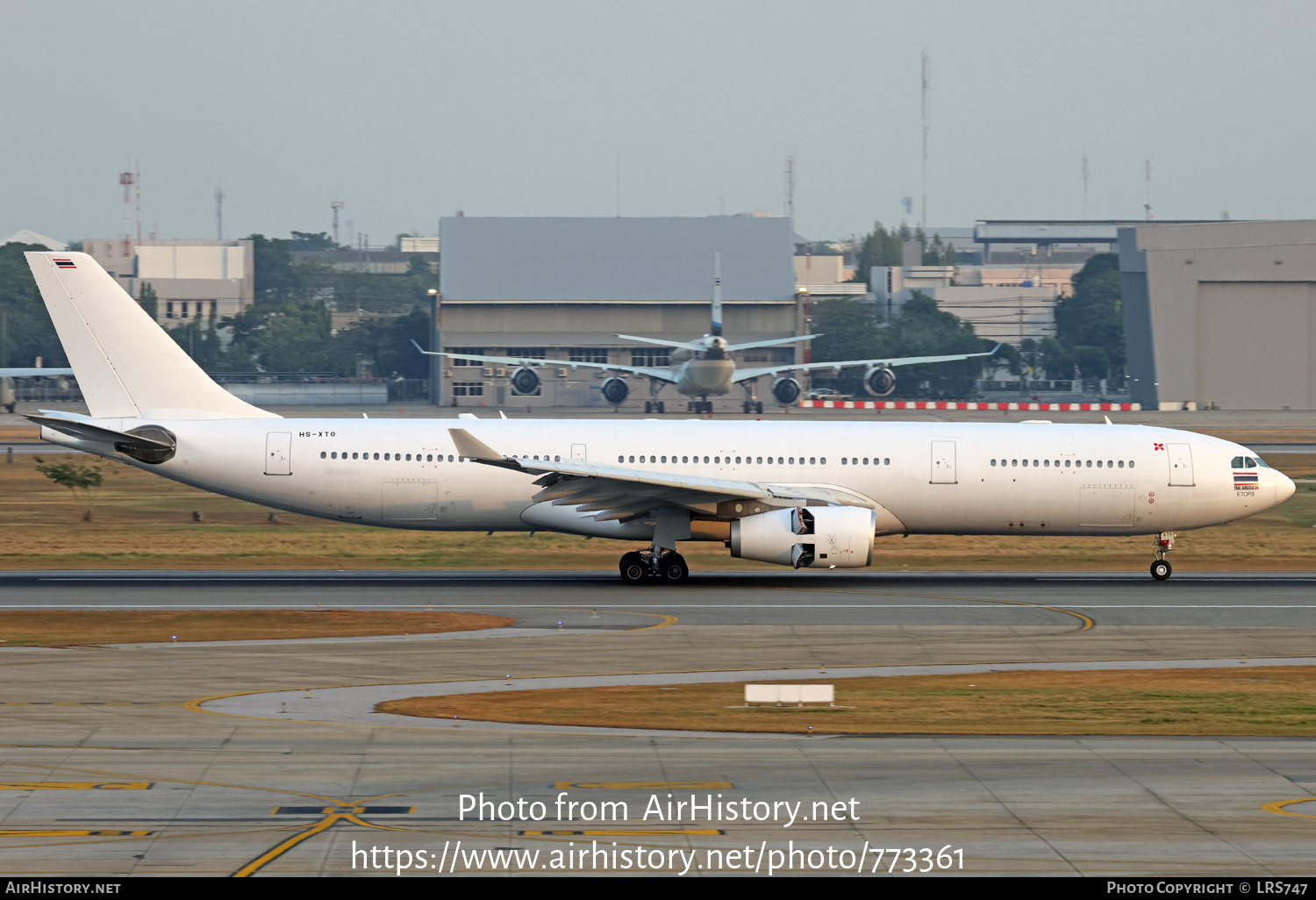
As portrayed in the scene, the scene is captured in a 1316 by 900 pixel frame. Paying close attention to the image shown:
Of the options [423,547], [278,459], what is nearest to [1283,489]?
[423,547]

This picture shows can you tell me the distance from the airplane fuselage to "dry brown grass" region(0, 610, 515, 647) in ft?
20.4

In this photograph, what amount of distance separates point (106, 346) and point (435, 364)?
300 feet

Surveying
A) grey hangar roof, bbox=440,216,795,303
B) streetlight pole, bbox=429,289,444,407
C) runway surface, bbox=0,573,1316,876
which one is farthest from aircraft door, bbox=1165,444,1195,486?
grey hangar roof, bbox=440,216,795,303

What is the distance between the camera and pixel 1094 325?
167125mm

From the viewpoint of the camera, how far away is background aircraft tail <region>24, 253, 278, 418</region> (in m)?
37.2

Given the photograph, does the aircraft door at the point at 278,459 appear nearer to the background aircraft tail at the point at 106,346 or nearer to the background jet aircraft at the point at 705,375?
the background aircraft tail at the point at 106,346

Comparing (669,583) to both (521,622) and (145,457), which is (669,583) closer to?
(521,622)

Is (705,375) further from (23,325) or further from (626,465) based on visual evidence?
(23,325)

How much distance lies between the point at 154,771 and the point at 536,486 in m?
19.6

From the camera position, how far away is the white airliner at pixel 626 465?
3612 cm

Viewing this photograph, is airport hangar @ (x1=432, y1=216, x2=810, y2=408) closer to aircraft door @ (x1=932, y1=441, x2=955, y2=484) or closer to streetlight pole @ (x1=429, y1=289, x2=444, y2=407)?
streetlight pole @ (x1=429, y1=289, x2=444, y2=407)

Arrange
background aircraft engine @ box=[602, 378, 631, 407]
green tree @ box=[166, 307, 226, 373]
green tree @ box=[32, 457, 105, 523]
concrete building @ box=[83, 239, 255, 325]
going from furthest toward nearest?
concrete building @ box=[83, 239, 255, 325] < green tree @ box=[166, 307, 226, 373] < background aircraft engine @ box=[602, 378, 631, 407] < green tree @ box=[32, 457, 105, 523]

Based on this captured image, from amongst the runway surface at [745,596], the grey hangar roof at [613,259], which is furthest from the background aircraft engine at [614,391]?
the runway surface at [745,596]

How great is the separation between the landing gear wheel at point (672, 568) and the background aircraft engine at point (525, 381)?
75358mm
